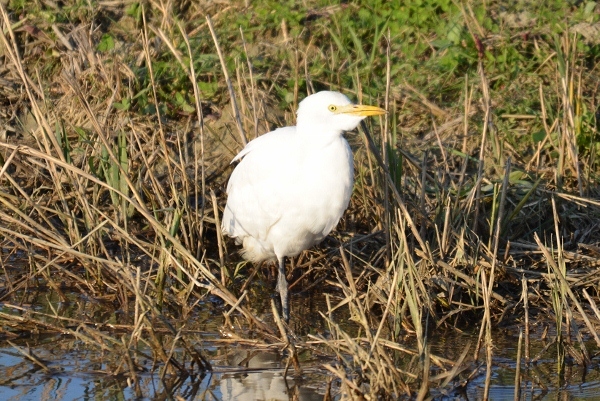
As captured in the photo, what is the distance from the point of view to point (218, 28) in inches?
294

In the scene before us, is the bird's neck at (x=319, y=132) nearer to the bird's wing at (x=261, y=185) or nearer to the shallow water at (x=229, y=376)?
the bird's wing at (x=261, y=185)

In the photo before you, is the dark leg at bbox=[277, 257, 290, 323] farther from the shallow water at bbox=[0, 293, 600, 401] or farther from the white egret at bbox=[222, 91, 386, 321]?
the shallow water at bbox=[0, 293, 600, 401]

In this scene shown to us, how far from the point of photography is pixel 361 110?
14.7 feet

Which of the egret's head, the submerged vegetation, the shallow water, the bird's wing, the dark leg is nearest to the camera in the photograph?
the shallow water

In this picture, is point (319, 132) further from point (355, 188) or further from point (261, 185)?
point (355, 188)

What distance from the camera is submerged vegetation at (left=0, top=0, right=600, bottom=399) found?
14.3 feet

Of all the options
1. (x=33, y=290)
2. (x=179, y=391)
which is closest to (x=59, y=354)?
(x=179, y=391)

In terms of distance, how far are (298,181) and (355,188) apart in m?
1.02

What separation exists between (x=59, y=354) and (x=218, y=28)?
3.70 m

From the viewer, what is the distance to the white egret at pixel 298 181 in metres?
4.56

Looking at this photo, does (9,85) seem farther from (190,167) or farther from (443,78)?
(443,78)

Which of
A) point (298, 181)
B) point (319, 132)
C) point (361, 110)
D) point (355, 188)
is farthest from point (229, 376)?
point (355, 188)

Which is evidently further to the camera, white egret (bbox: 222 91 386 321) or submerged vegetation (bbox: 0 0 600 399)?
white egret (bbox: 222 91 386 321)

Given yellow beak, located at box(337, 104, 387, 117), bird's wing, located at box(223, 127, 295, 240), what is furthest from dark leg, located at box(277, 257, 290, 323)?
yellow beak, located at box(337, 104, 387, 117)
